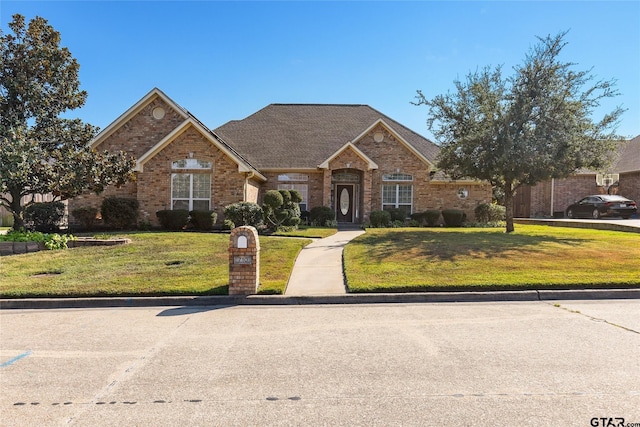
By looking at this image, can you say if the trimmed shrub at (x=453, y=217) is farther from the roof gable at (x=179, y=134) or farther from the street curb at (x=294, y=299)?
the street curb at (x=294, y=299)

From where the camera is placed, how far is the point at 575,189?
1051 inches

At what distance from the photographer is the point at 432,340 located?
5.18 metres

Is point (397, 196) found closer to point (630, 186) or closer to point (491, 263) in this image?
point (491, 263)

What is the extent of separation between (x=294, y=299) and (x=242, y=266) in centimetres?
123

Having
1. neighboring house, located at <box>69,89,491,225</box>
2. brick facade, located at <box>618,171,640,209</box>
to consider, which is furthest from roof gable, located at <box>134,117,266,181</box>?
brick facade, located at <box>618,171,640,209</box>

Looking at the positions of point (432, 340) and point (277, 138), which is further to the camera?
point (277, 138)

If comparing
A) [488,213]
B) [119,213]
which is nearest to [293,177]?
[119,213]

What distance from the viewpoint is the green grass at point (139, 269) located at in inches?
317

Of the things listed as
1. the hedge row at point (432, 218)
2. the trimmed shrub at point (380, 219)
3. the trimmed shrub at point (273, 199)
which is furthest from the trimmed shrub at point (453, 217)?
the trimmed shrub at point (273, 199)

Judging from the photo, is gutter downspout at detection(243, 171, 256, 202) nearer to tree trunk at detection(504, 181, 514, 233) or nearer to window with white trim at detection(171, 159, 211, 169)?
window with white trim at detection(171, 159, 211, 169)

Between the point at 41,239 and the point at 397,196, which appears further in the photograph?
the point at 397,196

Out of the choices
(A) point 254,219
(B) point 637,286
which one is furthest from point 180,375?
(A) point 254,219

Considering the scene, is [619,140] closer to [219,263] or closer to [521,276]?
[521,276]

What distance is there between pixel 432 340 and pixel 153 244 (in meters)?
10.8
